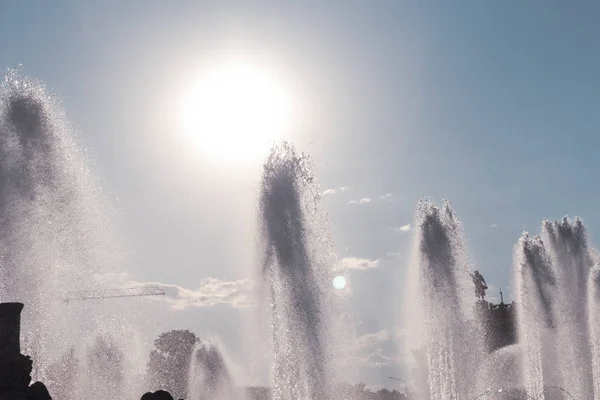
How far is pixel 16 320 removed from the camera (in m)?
13.2

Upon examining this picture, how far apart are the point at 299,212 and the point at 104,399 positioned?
67.6ft

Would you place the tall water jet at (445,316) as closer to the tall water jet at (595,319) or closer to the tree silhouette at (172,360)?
the tall water jet at (595,319)

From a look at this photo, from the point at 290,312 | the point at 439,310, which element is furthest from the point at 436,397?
the point at 290,312

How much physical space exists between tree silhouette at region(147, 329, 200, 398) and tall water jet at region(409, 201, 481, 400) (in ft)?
133

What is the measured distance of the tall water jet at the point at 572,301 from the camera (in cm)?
3719

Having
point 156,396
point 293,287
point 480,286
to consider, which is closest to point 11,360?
point 156,396

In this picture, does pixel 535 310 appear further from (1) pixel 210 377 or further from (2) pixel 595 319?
(1) pixel 210 377

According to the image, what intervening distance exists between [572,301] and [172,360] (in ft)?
151

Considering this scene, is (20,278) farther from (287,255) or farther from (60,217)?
(287,255)

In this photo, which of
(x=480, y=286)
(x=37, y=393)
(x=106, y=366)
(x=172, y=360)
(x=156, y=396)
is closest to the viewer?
(x=156, y=396)

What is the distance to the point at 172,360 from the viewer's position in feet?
243

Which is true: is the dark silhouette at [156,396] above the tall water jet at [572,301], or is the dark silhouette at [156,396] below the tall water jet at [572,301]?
below

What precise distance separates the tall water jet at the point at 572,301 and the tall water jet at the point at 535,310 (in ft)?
1.72

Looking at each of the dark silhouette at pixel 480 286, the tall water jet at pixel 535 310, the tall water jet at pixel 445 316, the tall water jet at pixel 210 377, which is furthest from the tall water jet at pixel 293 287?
the dark silhouette at pixel 480 286
